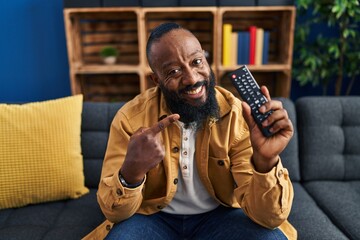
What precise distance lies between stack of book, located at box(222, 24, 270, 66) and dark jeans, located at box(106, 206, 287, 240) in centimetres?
126

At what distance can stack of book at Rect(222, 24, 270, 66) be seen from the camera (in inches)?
85.7

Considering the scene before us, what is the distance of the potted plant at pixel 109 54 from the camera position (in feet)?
7.53

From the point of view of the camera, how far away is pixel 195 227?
1157 mm

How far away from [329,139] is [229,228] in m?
0.73

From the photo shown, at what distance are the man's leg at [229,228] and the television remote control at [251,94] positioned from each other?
1.01ft

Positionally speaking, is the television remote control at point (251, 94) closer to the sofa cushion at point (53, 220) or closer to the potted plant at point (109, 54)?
the sofa cushion at point (53, 220)

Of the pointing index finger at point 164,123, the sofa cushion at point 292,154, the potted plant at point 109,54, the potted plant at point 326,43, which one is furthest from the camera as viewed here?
the potted plant at point 109,54

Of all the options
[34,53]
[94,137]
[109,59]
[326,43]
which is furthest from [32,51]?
[326,43]

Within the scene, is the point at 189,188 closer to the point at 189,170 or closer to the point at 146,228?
the point at 189,170

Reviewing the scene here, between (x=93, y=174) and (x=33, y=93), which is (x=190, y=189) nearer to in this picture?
(x=93, y=174)

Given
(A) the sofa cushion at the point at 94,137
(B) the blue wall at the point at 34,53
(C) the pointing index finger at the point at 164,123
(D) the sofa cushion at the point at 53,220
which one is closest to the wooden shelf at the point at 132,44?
(B) the blue wall at the point at 34,53

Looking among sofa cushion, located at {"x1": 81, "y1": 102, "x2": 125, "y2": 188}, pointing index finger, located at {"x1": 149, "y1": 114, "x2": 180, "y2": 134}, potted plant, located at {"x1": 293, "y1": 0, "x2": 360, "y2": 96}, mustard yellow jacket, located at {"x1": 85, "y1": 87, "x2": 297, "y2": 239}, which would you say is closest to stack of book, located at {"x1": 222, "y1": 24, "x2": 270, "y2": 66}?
potted plant, located at {"x1": 293, "y1": 0, "x2": 360, "y2": 96}

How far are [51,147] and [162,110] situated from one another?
0.55 m

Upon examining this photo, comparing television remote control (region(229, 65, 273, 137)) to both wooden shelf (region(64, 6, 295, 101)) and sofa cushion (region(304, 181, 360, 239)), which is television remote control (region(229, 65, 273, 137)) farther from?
wooden shelf (region(64, 6, 295, 101))
